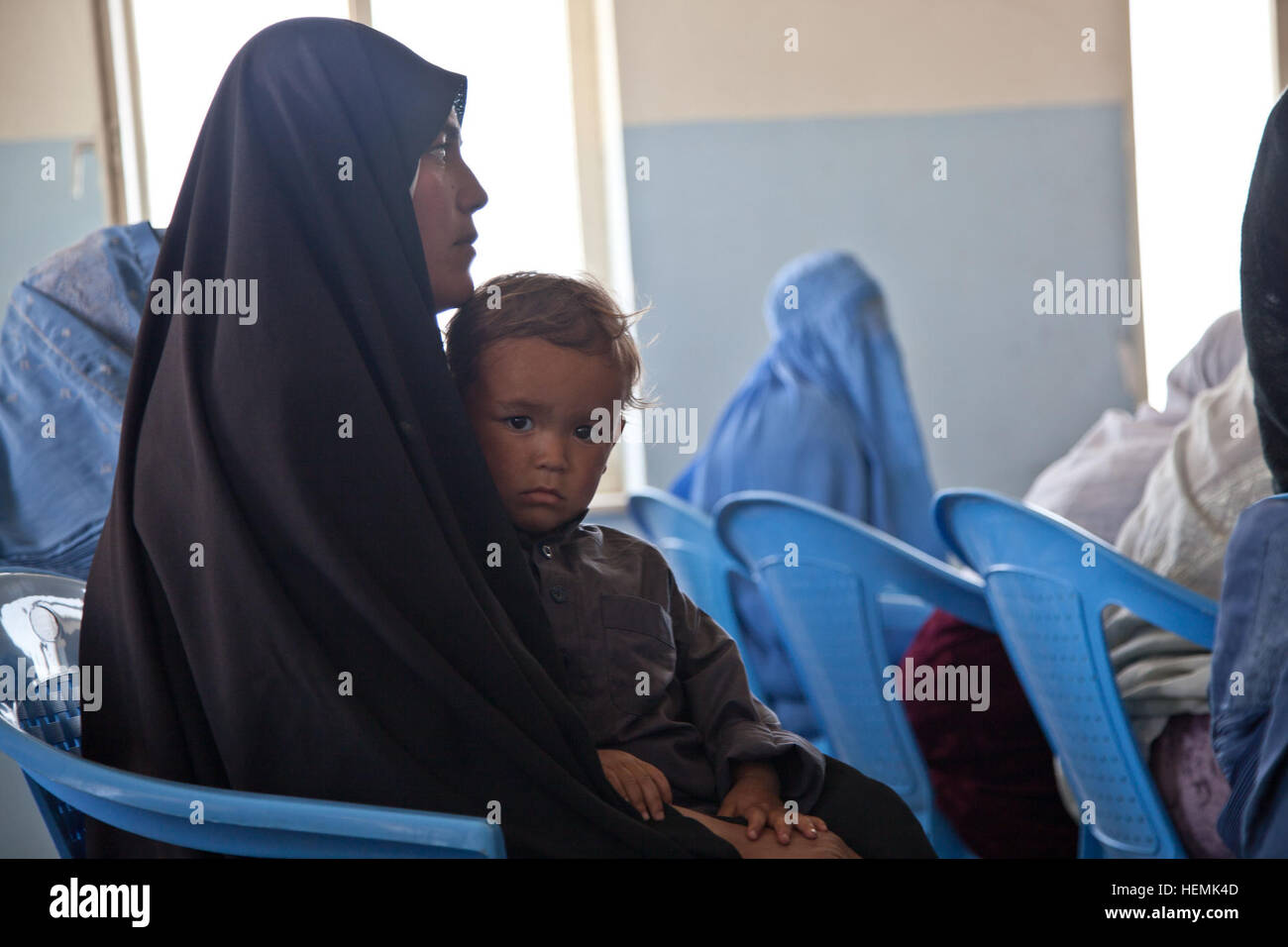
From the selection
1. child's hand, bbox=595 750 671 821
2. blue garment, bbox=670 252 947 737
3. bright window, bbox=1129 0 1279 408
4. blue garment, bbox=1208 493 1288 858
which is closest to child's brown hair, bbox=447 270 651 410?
child's hand, bbox=595 750 671 821

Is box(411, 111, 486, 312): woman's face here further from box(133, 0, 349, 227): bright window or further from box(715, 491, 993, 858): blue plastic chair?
box(133, 0, 349, 227): bright window

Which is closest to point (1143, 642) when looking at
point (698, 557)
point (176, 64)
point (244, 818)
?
point (698, 557)

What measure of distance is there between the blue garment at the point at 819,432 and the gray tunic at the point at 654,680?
122cm

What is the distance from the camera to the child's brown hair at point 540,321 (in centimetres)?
96

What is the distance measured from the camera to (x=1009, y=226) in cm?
406

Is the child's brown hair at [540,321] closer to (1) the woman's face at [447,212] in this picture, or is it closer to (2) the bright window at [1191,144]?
(1) the woman's face at [447,212]

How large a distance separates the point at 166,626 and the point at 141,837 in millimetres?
174

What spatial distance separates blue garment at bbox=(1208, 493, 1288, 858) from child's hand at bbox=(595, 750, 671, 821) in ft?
1.84

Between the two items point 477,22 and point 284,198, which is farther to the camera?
point 477,22

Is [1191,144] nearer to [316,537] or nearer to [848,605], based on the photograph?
[848,605]

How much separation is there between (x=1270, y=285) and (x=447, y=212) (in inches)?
31.3

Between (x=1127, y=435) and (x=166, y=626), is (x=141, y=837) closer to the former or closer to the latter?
(x=166, y=626)

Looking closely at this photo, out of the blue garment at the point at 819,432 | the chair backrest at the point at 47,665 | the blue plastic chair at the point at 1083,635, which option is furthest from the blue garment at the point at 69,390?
the blue garment at the point at 819,432
